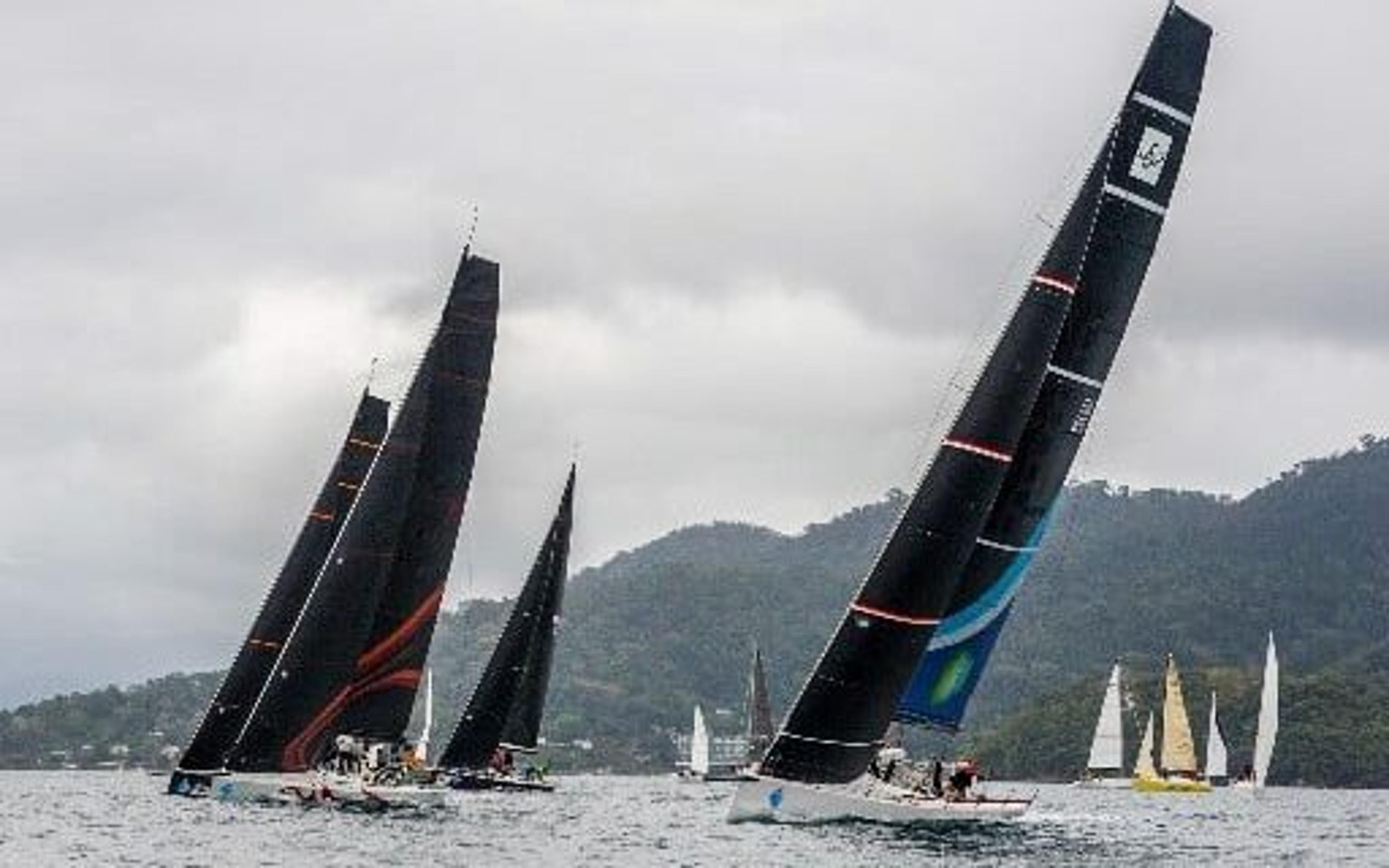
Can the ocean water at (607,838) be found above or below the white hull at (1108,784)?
below

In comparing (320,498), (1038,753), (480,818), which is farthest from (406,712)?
(1038,753)

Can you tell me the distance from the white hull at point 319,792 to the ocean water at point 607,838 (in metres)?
0.49

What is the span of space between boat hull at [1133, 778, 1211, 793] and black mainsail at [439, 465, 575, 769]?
64.3m

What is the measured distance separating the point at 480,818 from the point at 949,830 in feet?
54.6

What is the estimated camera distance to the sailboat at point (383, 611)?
60.5m

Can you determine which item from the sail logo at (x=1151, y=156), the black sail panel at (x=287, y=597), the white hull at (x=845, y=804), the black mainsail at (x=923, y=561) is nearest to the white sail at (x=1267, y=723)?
the black sail panel at (x=287, y=597)

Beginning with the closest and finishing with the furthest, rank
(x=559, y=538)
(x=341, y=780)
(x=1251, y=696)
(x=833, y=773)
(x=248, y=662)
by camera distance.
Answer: (x=833, y=773) → (x=341, y=780) → (x=248, y=662) → (x=559, y=538) → (x=1251, y=696)

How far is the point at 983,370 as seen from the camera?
2015 inches

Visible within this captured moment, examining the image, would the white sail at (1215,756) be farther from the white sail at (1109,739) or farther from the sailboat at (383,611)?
the sailboat at (383,611)

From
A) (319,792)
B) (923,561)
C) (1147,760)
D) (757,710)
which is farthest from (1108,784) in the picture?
(923,561)

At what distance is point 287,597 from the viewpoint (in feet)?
230

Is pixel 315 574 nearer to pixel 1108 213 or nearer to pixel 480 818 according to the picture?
pixel 480 818

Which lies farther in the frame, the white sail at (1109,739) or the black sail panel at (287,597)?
the white sail at (1109,739)

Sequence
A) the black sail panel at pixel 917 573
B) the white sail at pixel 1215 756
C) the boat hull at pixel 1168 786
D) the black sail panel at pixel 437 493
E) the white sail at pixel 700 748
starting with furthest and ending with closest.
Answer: the white sail at pixel 700 748 < the white sail at pixel 1215 756 < the boat hull at pixel 1168 786 < the black sail panel at pixel 437 493 < the black sail panel at pixel 917 573
